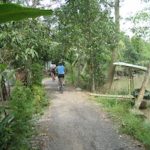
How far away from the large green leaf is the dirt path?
6.03 meters

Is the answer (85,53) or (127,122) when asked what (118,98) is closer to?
(85,53)

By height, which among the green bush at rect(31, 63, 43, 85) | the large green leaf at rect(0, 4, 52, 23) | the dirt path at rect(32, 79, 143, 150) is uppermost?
the large green leaf at rect(0, 4, 52, 23)

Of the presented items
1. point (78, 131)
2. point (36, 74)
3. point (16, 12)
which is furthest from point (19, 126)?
point (36, 74)

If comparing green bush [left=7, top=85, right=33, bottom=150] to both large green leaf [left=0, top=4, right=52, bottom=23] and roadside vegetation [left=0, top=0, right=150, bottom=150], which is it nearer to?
roadside vegetation [left=0, top=0, right=150, bottom=150]

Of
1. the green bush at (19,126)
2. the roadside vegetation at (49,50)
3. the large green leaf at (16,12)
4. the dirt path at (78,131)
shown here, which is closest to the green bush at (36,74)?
the roadside vegetation at (49,50)

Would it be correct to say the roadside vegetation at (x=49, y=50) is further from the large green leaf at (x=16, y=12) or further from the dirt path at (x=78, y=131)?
the large green leaf at (x=16, y=12)

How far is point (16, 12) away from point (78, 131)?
7601mm

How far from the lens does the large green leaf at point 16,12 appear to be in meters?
1.05

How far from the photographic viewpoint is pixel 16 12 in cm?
→ 107

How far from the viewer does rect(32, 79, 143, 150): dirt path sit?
24.1 feet

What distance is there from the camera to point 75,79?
2108 cm

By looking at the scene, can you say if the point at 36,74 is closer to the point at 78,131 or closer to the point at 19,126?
the point at 78,131

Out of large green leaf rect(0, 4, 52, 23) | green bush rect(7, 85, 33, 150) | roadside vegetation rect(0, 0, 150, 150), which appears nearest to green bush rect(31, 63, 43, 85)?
roadside vegetation rect(0, 0, 150, 150)

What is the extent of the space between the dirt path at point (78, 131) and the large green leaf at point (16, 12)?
19.8 ft
